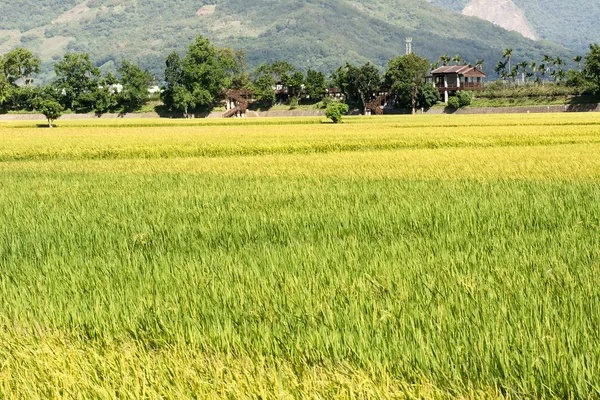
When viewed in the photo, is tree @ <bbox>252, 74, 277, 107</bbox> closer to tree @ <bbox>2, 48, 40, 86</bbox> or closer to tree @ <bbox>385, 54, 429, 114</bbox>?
tree @ <bbox>385, 54, 429, 114</bbox>

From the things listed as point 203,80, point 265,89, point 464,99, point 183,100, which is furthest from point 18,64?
point 464,99

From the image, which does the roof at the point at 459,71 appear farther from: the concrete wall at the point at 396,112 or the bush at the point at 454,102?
the bush at the point at 454,102

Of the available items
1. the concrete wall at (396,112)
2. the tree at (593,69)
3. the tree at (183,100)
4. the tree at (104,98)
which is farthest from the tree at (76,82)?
the tree at (593,69)

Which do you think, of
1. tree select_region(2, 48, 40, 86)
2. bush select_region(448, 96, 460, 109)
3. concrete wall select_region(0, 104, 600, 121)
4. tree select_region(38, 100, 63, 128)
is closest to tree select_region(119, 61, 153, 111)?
concrete wall select_region(0, 104, 600, 121)

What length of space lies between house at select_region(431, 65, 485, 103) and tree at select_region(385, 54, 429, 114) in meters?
4.17

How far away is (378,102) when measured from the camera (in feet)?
325

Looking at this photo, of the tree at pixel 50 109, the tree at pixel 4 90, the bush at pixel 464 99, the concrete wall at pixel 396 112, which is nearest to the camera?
the tree at pixel 50 109


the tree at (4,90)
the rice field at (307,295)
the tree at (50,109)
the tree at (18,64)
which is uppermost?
the tree at (18,64)

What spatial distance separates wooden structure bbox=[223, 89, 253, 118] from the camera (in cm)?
10119

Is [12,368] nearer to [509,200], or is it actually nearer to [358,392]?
[358,392]

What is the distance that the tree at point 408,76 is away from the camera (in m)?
95.9

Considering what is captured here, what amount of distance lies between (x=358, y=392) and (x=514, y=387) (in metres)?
0.78

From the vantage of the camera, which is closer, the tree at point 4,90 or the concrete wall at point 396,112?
the concrete wall at point 396,112

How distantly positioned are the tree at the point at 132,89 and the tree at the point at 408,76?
126ft
